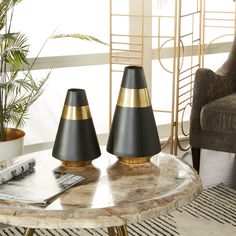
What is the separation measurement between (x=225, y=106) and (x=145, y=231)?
41.8 inches

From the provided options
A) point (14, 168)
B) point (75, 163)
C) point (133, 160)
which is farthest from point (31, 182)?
point (133, 160)

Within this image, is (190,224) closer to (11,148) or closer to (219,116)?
(219,116)

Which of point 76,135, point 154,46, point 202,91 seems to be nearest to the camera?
point 76,135

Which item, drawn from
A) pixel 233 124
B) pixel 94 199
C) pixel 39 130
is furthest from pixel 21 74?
pixel 94 199

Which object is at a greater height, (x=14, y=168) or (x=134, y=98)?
(x=134, y=98)

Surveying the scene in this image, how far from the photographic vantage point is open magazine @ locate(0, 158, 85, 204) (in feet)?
6.84

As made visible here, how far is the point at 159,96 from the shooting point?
512 cm

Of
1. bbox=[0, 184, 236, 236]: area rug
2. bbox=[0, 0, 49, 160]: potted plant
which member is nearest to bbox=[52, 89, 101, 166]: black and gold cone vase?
bbox=[0, 184, 236, 236]: area rug

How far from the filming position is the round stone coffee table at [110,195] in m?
1.94

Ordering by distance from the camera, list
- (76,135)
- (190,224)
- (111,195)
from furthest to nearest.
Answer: (190,224), (76,135), (111,195)

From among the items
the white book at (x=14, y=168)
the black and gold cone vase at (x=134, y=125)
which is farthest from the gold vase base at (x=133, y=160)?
the white book at (x=14, y=168)

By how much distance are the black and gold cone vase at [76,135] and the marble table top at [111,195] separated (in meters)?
0.05

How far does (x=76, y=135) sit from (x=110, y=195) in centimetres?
38

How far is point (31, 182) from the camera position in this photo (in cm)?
224
